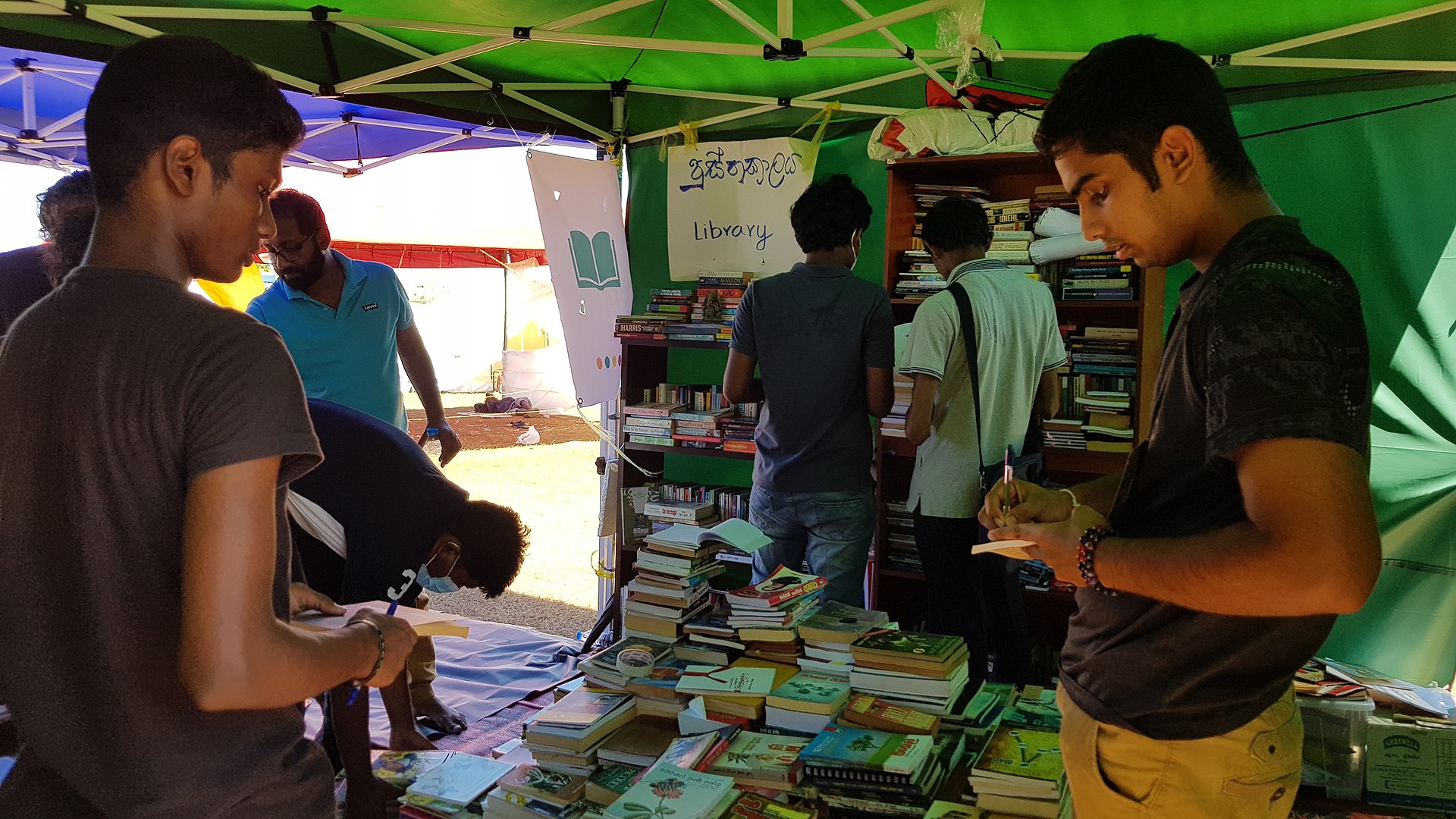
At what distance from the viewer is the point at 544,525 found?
834cm

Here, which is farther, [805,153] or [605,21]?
[805,153]

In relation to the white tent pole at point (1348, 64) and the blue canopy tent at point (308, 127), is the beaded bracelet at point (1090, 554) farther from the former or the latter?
the blue canopy tent at point (308, 127)

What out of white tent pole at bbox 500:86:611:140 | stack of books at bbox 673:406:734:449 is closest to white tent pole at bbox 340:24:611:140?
white tent pole at bbox 500:86:611:140

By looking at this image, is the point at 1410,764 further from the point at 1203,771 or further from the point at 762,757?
the point at 1203,771

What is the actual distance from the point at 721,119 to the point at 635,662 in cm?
316

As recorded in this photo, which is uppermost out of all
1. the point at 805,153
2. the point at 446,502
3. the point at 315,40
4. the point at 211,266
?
the point at 315,40

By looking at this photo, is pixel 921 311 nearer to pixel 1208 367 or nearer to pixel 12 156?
pixel 1208 367

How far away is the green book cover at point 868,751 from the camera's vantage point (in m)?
1.94

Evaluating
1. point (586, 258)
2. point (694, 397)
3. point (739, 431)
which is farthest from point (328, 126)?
point (739, 431)

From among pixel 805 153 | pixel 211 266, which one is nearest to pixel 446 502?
pixel 211 266

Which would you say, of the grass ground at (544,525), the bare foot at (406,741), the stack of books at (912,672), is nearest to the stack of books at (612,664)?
the stack of books at (912,672)

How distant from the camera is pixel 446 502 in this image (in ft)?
8.55

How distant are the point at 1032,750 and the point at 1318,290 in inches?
55.7

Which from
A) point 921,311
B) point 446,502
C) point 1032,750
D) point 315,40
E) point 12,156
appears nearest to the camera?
point 1032,750
